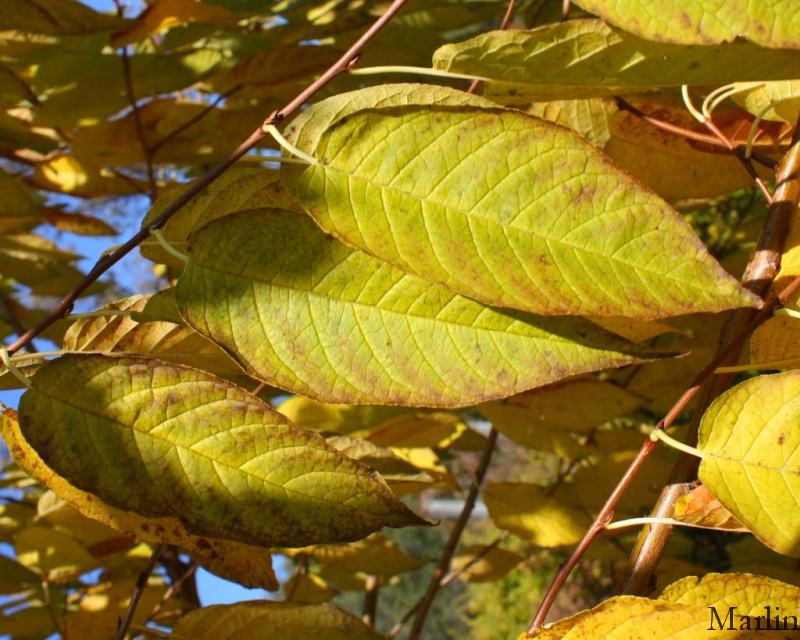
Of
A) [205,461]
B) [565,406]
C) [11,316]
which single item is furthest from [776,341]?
[11,316]

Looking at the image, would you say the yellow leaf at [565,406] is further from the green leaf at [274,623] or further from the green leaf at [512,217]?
the green leaf at [512,217]

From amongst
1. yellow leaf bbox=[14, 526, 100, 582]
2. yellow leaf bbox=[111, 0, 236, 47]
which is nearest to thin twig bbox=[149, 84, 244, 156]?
yellow leaf bbox=[111, 0, 236, 47]

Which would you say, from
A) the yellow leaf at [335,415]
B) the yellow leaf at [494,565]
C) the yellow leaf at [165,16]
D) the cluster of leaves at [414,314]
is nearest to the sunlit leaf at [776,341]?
the cluster of leaves at [414,314]

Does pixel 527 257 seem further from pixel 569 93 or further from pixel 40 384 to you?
pixel 40 384

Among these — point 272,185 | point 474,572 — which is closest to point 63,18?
point 272,185

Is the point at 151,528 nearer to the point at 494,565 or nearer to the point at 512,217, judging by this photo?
the point at 512,217

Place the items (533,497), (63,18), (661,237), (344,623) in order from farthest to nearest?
1. (533,497)
2. (63,18)
3. (344,623)
4. (661,237)

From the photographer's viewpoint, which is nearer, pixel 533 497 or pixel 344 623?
pixel 344 623

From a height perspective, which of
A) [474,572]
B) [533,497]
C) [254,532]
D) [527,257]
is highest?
[527,257]
